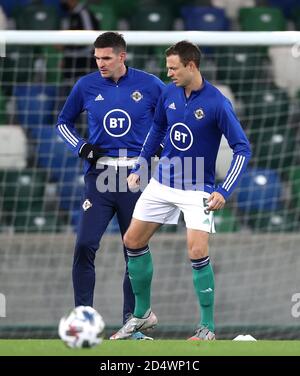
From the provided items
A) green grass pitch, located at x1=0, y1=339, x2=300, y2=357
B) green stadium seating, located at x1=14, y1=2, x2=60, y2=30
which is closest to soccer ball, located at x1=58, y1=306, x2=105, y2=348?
green grass pitch, located at x1=0, y1=339, x2=300, y2=357

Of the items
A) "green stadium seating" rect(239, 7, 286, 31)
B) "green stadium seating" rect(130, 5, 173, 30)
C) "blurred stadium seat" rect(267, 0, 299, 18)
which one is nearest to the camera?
"green stadium seating" rect(130, 5, 173, 30)

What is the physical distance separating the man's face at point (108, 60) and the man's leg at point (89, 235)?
0.68 m

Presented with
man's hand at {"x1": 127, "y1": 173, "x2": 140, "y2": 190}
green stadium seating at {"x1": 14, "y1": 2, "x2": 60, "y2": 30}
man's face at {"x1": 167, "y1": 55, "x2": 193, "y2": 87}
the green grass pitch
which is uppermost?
green stadium seating at {"x1": 14, "y1": 2, "x2": 60, "y2": 30}

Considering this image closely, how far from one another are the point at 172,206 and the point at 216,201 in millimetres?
462

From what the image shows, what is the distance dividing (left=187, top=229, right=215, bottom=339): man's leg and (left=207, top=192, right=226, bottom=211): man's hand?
0.70 ft

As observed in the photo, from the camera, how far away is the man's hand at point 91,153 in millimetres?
8648

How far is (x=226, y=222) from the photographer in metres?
11.8

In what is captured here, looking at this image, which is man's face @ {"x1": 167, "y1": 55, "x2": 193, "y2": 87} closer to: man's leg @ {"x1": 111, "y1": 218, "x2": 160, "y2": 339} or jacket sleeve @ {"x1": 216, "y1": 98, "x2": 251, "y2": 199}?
jacket sleeve @ {"x1": 216, "y1": 98, "x2": 251, "y2": 199}

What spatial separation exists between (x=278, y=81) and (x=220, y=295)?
2.05m

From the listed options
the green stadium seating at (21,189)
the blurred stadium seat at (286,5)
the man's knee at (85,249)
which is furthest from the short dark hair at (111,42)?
the blurred stadium seat at (286,5)

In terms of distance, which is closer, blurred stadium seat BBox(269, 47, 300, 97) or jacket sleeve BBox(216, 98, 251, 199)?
jacket sleeve BBox(216, 98, 251, 199)

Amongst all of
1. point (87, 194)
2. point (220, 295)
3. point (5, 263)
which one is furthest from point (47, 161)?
point (87, 194)

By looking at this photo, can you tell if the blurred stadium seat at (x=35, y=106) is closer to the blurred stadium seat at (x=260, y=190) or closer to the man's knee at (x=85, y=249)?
the blurred stadium seat at (x=260, y=190)

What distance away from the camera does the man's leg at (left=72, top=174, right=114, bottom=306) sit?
8625mm
